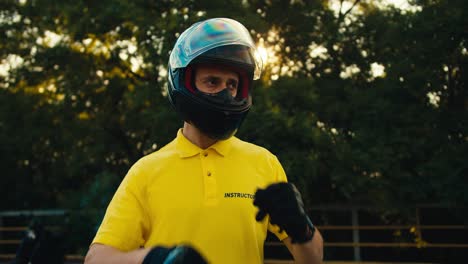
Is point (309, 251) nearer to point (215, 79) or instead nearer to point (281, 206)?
point (281, 206)

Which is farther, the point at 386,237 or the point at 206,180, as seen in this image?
the point at 386,237

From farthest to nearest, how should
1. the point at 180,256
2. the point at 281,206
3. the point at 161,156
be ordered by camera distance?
1. the point at 161,156
2. the point at 281,206
3. the point at 180,256

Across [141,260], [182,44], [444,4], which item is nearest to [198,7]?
Answer: [444,4]

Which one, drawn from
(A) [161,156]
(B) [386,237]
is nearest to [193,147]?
(A) [161,156]

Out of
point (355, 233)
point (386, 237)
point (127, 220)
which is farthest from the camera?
point (386, 237)

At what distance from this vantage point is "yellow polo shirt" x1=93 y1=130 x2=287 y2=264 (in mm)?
2211

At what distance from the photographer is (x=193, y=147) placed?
2426mm

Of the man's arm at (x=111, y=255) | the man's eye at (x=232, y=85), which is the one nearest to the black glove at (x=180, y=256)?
the man's arm at (x=111, y=255)

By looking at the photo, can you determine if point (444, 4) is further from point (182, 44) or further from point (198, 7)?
point (182, 44)

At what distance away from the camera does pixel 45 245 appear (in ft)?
23.6

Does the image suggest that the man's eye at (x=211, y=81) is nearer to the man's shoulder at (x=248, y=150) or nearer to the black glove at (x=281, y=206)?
the man's shoulder at (x=248, y=150)

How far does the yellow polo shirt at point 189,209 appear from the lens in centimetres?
221

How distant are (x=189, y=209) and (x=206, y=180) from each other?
135 mm

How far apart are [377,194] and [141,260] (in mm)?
10011
